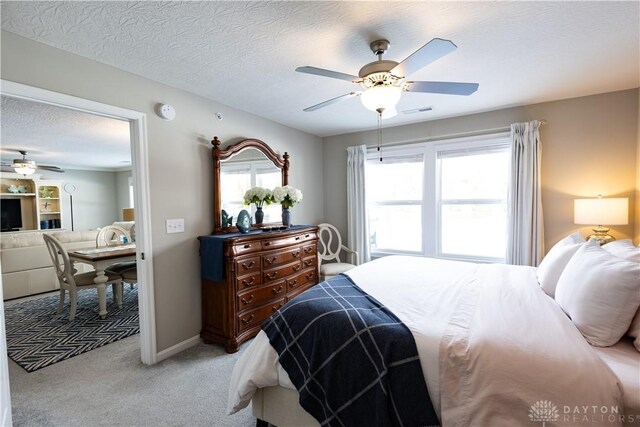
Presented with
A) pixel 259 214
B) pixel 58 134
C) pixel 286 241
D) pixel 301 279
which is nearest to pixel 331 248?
pixel 301 279

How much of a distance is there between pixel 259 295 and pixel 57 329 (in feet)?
7.97

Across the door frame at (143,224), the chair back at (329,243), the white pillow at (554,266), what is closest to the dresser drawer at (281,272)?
the chair back at (329,243)

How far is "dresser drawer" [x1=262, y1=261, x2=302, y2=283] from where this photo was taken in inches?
118

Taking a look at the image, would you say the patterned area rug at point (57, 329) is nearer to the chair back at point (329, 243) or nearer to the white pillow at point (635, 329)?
the chair back at point (329, 243)

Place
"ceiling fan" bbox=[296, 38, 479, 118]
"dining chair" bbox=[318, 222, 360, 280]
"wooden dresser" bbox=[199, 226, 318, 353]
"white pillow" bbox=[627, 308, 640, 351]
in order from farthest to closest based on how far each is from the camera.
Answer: "dining chair" bbox=[318, 222, 360, 280], "wooden dresser" bbox=[199, 226, 318, 353], "ceiling fan" bbox=[296, 38, 479, 118], "white pillow" bbox=[627, 308, 640, 351]

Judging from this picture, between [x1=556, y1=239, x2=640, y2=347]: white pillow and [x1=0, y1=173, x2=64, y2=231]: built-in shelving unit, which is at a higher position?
[x1=0, y1=173, x2=64, y2=231]: built-in shelving unit

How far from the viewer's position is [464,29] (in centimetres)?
181

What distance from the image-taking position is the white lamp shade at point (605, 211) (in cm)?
260

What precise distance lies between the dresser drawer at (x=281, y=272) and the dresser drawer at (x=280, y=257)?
0.16 feet

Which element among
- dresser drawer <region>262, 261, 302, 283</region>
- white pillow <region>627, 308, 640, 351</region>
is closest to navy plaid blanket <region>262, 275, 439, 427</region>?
white pillow <region>627, 308, 640, 351</region>

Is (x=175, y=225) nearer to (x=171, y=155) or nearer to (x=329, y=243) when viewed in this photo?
(x=171, y=155)

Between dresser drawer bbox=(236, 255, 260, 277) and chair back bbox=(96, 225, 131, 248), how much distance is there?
3.10 metres

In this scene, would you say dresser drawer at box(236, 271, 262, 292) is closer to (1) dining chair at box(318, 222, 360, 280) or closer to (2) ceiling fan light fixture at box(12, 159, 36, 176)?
(1) dining chair at box(318, 222, 360, 280)

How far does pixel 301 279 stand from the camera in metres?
3.49
